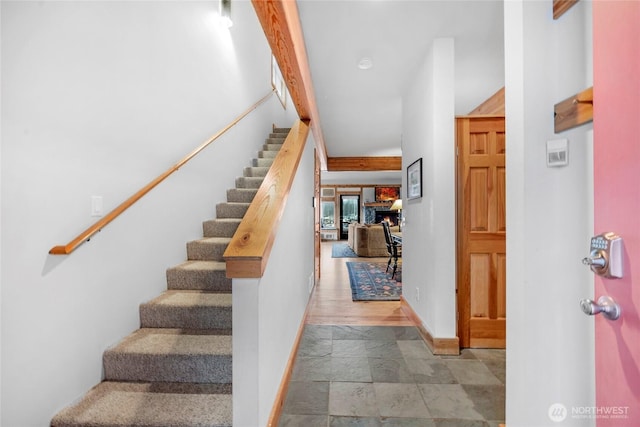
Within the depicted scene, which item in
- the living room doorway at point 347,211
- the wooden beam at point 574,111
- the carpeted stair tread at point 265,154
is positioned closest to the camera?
the wooden beam at point 574,111

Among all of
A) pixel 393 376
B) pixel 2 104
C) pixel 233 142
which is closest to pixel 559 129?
pixel 393 376

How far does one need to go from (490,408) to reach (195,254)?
2516 mm

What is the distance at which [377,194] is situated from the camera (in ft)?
42.1

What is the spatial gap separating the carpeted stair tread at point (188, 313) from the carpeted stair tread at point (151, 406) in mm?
381

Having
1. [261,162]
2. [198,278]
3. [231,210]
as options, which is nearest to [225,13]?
[261,162]

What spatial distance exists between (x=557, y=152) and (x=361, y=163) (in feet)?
20.8

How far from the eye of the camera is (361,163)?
7379mm

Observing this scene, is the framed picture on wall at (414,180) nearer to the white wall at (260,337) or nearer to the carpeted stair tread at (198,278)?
the white wall at (260,337)

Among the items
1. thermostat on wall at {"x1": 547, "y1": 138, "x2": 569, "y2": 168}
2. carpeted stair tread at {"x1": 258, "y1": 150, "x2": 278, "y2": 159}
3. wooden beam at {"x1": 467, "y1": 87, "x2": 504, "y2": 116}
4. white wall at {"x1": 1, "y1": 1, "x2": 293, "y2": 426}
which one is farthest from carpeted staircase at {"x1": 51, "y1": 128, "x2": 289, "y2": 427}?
wooden beam at {"x1": 467, "y1": 87, "x2": 504, "y2": 116}

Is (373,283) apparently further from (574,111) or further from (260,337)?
(574,111)

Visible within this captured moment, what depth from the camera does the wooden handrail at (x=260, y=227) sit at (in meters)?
1.08

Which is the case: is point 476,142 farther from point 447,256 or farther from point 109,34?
point 109,34

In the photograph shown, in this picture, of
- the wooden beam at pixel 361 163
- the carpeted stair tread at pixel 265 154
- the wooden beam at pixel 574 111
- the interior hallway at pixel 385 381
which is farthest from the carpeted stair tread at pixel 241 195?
the wooden beam at pixel 361 163

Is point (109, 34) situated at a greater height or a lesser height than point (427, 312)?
greater
